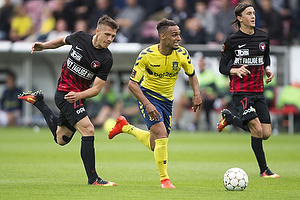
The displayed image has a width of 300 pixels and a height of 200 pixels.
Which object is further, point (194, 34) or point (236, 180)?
point (194, 34)

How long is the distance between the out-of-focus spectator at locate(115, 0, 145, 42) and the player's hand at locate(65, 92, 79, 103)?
13.8 meters

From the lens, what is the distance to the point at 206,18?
21.4 meters

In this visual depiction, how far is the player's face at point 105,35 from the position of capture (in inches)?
294

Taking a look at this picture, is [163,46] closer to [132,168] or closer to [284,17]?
[132,168]

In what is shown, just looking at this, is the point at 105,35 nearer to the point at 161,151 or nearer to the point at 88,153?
the point at 88,153

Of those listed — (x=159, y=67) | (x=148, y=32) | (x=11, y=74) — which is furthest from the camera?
(x=11, y=74)

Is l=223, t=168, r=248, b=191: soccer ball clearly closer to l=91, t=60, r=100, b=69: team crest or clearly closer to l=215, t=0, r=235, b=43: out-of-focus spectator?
l=91, t=60, r=100, b=69: team crest

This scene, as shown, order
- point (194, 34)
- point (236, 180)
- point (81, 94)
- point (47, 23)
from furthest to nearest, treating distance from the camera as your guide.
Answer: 1. point (47, 23)
2. point (194, 34)
3. point (81, 94)
4. point (236, 180)

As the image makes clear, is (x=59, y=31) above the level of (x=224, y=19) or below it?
below

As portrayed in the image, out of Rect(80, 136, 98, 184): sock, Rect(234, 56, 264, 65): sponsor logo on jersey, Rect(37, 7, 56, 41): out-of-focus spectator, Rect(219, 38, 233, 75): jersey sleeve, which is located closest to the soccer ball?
Rect(80, 136, 98, 184): sock

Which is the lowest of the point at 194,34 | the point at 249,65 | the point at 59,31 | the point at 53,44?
the point at 249,65

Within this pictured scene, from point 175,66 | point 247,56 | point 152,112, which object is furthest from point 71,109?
point 247,56

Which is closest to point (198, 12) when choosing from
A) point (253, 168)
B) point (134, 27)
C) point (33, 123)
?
point (134, 27)

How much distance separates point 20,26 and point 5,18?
1024 millimetres
